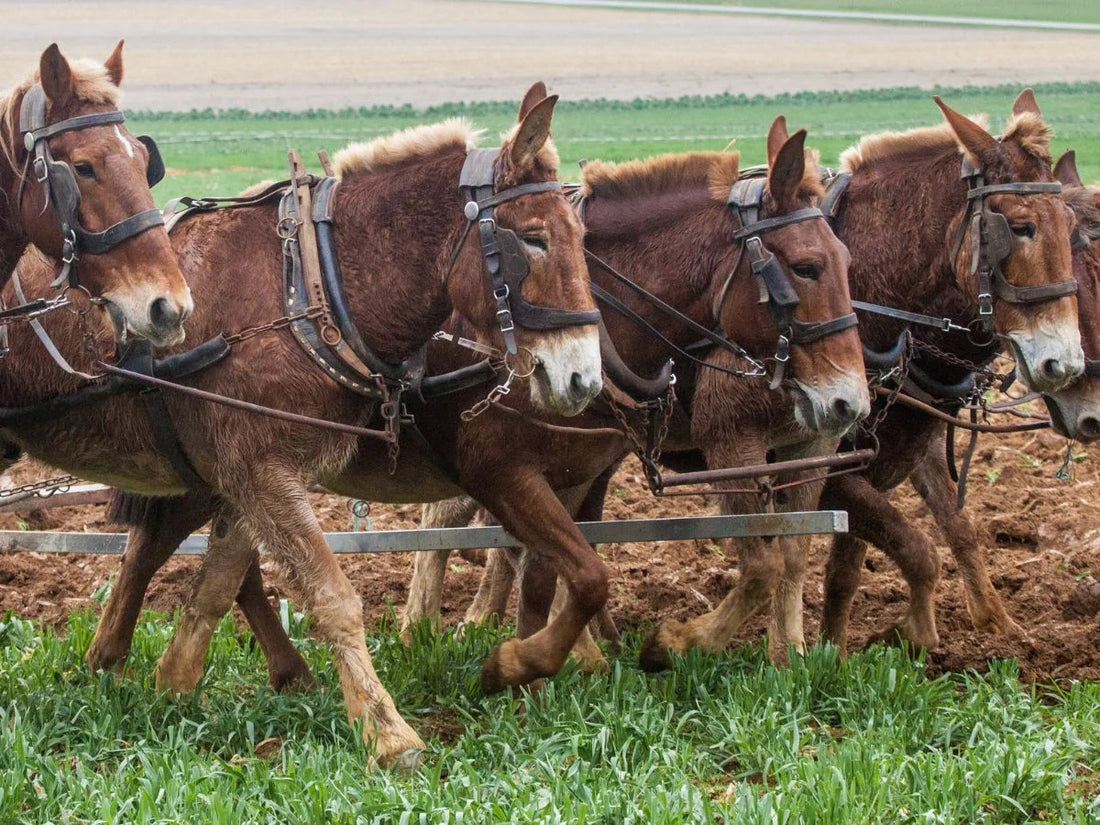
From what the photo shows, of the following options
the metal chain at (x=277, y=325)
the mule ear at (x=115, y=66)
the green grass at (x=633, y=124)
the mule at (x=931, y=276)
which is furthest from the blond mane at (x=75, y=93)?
the green grass at (x=633, y=124)

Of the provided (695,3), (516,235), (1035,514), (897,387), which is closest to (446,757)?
(516,235)

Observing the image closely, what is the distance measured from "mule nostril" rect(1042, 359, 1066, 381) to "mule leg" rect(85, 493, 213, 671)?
3455 millimetres

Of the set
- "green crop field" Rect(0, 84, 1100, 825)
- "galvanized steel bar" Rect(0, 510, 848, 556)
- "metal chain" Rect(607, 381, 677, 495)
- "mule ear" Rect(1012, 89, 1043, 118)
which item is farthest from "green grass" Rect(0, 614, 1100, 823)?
"mule ear" Rect(1012, 89, 1043, 118)

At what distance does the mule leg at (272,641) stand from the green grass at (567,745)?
112 millimetres

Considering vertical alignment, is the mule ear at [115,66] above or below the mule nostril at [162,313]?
above

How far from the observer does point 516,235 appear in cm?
529

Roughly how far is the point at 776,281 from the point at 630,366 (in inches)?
27.5

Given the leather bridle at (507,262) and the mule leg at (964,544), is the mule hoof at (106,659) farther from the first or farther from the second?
the mule leg at (964,544)

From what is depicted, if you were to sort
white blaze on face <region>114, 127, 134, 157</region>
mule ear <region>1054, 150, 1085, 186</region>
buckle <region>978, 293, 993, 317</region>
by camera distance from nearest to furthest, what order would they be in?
white blaze on face <region>114, 127, 134, 157</region> < buckle <region>978, 293, 993, 317</region> < mule ear <region>1054, 150, 1085, 186</region>

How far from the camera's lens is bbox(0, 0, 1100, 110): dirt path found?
4391 centimetres

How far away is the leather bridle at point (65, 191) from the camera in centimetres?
500

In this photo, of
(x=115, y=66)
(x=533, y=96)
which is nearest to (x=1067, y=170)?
(x=533, y=96)

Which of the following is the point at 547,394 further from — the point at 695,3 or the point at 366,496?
the point at 695,3

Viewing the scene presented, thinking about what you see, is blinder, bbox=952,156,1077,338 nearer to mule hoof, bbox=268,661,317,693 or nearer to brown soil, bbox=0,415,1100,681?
brown soil, bbox=0,415,1100,681
